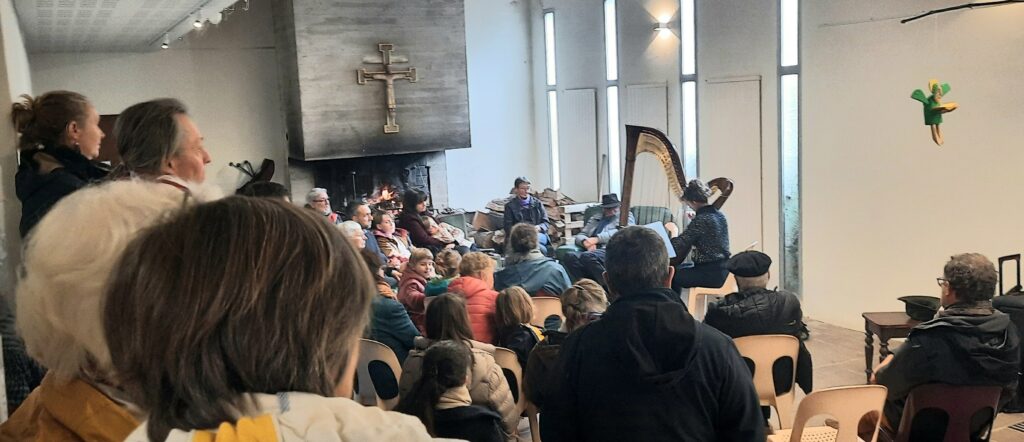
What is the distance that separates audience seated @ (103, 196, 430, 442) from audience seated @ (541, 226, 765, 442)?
4.81 ft

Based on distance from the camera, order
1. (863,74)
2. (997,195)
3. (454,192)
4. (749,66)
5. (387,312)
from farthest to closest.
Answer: (454,192) < (749,66) < (863,74) < (997,195) < (387,312)

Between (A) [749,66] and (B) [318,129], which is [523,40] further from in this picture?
(A) [749,66]

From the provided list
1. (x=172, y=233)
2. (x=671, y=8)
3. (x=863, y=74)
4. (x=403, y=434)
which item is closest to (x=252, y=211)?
(x=172, y=233)

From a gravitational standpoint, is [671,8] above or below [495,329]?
above

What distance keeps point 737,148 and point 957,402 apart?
5.38 meters

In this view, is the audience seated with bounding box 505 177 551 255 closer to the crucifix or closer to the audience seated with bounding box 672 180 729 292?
the crucifix

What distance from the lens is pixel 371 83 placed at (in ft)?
35.4

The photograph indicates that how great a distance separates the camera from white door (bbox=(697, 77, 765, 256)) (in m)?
8.70

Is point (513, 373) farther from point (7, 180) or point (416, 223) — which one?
point (416, 223)

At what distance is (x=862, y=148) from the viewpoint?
7500 mm

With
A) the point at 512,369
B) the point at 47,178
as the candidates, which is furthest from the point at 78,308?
the point at 512,369

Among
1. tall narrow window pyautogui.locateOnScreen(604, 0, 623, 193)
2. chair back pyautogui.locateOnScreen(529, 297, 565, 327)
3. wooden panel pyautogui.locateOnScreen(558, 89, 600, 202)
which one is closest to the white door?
tall narrow window pyautogui.locateOnScreen(604, 0, 623, 193)

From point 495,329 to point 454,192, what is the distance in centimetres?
826

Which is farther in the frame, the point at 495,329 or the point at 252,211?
the point at 495,329
